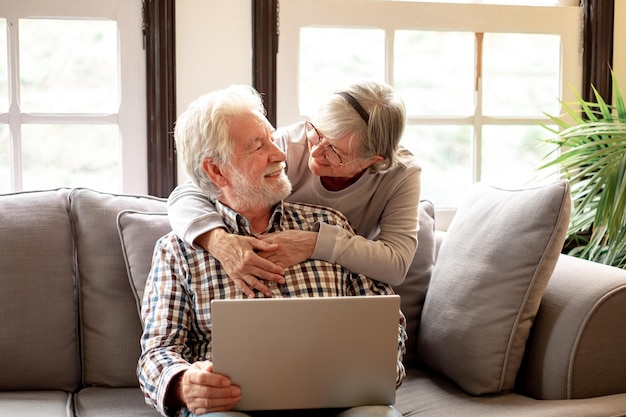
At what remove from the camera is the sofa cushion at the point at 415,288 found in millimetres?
2373

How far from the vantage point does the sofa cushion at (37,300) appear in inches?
84.4

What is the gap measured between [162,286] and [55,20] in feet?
3.99

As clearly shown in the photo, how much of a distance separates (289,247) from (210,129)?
35 cm

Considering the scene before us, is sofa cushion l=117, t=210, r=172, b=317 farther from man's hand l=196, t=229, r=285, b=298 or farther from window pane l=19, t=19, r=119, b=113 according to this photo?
window pane l=19, t=19, r=119, b=113

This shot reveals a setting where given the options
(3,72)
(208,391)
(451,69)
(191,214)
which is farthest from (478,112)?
(208,391)

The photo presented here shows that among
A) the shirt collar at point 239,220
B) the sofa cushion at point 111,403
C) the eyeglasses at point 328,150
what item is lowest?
the sofa cushion at point 111,403

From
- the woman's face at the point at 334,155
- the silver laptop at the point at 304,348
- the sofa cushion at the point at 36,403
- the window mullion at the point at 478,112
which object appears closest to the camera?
the silver laptop at the point at 304,348

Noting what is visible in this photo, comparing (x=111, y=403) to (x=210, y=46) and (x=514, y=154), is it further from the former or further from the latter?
(x=514, y=154)

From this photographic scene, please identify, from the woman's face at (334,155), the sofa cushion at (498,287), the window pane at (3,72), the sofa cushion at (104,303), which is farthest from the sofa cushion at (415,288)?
the window pane at (3,72)

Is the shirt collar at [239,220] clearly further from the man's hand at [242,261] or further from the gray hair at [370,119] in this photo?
the gray hair at [370,119]

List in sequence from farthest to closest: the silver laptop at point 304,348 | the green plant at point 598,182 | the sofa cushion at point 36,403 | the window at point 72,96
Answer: the window at point 72,96, the green plant at point 598,182, the sofa cushion at point 36,403, the silver laptop at point 304,348

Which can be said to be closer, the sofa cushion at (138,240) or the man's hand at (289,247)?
the man's hand at (289,247)

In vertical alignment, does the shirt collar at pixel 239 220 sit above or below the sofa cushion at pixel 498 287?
above

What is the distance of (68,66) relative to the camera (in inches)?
108
